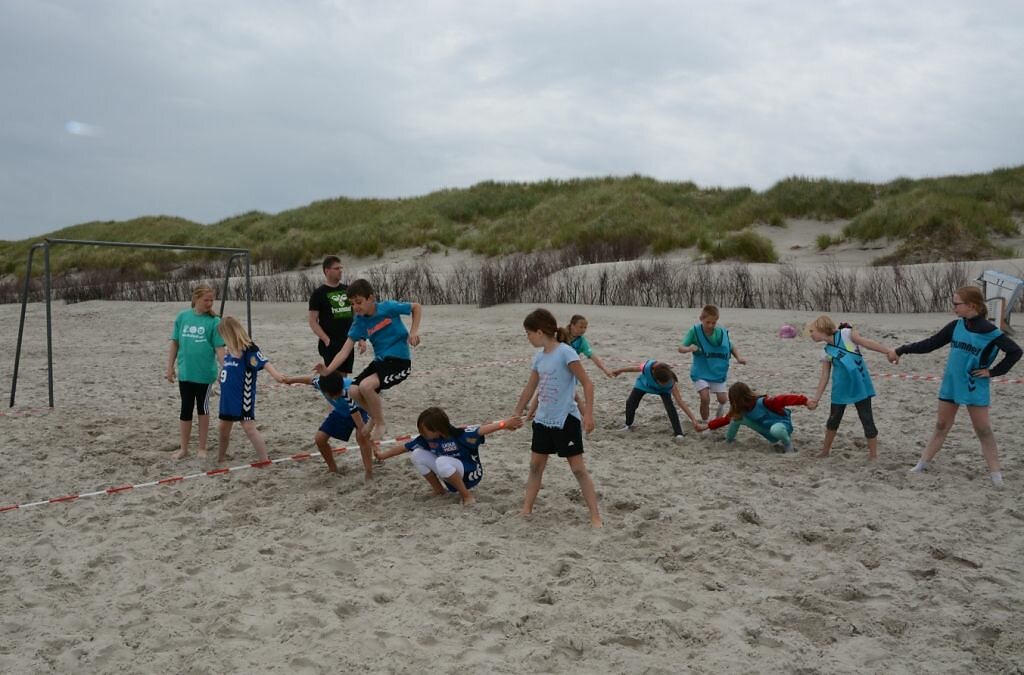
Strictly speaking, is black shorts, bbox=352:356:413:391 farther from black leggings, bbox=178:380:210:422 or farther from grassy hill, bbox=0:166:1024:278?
grassy hill, bbox=0:166:1024:278

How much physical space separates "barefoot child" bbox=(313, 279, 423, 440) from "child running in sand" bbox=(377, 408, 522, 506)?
0.97m

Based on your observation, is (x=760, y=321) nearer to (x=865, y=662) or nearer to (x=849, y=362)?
(x=849, y=362)

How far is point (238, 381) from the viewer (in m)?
6.66

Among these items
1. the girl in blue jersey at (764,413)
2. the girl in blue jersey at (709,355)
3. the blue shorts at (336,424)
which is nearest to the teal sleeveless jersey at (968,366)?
the girl in blue jersey at (764,413)

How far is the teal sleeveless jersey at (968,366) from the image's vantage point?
5898 millimetres

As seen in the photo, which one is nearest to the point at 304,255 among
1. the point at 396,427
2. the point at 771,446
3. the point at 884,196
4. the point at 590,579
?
the point at 884,196

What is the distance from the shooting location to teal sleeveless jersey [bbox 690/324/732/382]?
7719 millimetres

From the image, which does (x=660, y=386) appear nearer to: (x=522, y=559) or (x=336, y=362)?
(x=336, y=362)

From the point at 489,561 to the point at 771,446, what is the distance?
3425mm

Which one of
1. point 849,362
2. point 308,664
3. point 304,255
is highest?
point 304,255

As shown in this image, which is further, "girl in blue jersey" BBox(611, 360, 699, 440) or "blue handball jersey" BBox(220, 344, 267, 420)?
"girl in blue jersey" BBox(611, 360, 699, 440)

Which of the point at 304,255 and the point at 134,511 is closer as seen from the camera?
the point at 134,511

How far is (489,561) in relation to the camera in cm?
473

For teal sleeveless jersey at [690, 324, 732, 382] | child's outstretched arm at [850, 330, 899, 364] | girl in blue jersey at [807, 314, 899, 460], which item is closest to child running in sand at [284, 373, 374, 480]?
teal sleeveless jersey at [690, 324, 732, 382]
